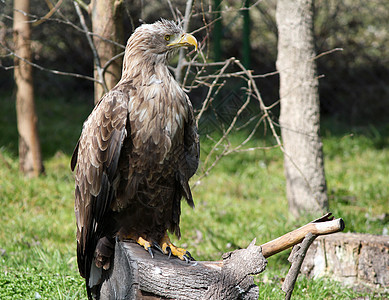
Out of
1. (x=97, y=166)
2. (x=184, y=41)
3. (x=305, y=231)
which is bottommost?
(x=305, y=231)

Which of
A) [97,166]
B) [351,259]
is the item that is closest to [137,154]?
[97,166]

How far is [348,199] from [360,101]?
4283 millimetres

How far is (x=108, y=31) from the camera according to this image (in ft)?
14.4

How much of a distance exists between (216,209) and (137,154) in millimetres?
2921

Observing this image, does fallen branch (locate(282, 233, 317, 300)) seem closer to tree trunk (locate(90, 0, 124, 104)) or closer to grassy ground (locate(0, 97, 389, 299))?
grassy ground (locate(0, 97, 389, 299))

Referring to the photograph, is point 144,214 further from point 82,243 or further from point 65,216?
point 65,216

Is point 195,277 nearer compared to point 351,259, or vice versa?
point 195,277

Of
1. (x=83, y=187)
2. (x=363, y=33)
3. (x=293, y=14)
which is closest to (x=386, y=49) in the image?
(x=363, y=33)

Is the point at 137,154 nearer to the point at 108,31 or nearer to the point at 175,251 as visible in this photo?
the point at 175,251

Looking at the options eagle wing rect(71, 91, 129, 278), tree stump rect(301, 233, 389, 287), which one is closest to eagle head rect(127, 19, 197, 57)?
eagle wing rect(71, 91, 129, 278)

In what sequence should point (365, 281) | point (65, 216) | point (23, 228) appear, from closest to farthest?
point (365, 281), point (23, 228), point (65, 216)

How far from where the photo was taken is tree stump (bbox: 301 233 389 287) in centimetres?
420

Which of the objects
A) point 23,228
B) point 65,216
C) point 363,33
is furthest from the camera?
point 363,33

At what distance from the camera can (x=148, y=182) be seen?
3.17 m
